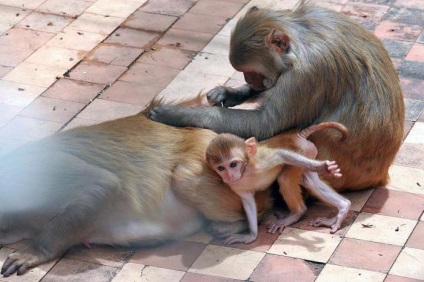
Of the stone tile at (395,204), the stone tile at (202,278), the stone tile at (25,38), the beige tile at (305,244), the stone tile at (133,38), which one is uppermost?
the stone tile at (25,38)

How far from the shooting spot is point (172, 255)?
652 cm

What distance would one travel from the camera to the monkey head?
259 inches

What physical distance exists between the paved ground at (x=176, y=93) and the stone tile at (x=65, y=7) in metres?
0.02

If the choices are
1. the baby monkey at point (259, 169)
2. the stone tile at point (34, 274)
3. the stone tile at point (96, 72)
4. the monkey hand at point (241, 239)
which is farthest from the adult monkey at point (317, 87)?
the stone tile at point (96, 72)

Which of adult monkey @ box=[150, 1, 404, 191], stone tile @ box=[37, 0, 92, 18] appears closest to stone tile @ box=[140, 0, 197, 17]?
stone tile @ box=[37, 0, 92, 18]

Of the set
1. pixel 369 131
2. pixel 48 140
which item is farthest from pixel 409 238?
pixel 48 140

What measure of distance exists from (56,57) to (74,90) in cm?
60

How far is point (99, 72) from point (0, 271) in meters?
2.60

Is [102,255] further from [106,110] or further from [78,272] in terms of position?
[106,110]

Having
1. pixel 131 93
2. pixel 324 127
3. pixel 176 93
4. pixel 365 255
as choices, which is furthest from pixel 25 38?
pixel 365 255

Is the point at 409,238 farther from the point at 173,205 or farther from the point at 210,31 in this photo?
the point at 210,31

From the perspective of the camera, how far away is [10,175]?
6.45 metres

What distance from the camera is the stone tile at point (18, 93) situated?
8.18m

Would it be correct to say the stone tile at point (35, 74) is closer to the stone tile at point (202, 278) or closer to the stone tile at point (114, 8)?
Answer: the stone tile at point (114, 8)
